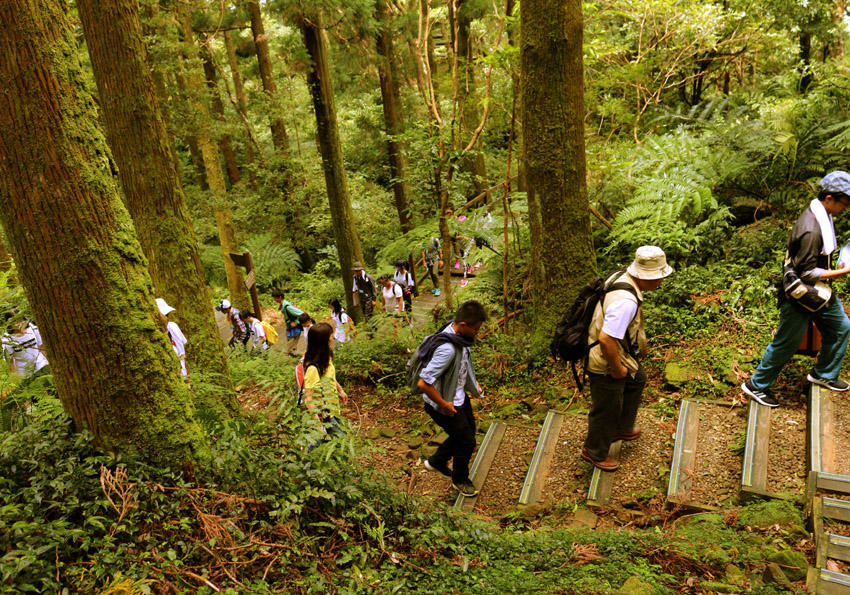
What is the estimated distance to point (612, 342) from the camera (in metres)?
4.29

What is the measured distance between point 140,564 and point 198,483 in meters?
0.68

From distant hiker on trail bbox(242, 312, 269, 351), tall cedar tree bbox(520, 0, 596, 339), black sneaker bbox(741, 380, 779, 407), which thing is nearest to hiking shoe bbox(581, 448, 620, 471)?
black sneaker bbox(741, 380, 779, 407)

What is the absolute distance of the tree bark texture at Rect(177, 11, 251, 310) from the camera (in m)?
→ 12.0

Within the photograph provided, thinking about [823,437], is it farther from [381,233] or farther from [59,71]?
[381,233]

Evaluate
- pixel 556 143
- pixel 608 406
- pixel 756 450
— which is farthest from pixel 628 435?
pixel 556 143

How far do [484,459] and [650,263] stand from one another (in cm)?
276

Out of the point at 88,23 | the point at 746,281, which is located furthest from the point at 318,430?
the point at 746,281

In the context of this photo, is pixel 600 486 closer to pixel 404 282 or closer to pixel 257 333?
pixel 257 333

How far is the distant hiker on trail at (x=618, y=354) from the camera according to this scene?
4211 mm

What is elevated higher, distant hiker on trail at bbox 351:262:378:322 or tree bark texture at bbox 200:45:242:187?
tree bark texture at bbox 200:45:242:187

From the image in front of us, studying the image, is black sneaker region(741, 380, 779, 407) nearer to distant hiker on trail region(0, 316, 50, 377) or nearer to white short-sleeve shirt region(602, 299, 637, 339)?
white short-sleeve shirt region(602, 299, 637, 339)

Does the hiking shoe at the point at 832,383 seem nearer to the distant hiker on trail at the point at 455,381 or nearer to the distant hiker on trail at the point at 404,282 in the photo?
the distant hiker on trail at the point at 455,381

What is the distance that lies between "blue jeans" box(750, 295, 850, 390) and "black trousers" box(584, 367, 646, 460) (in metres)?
1.31

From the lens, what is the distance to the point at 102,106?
5.46 metres
